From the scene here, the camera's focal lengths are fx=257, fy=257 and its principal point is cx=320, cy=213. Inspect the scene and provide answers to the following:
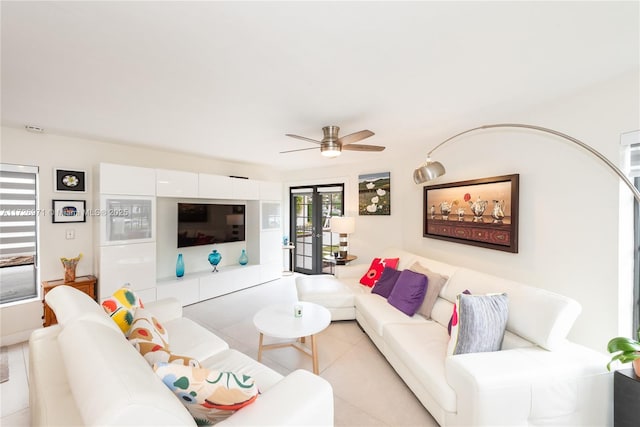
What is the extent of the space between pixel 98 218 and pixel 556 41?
455 cm

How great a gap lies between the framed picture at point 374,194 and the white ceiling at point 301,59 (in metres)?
1.77

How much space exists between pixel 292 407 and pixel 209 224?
3.83 metres

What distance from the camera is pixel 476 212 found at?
9.34 ft

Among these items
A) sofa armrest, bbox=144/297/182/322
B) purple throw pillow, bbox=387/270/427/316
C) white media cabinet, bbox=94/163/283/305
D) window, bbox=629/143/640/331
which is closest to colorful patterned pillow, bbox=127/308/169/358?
sofa armrest, bbox=144/297/182/322

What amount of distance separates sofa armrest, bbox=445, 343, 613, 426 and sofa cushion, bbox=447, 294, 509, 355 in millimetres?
109

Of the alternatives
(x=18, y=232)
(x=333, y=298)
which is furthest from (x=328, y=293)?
(x=18, y=232)

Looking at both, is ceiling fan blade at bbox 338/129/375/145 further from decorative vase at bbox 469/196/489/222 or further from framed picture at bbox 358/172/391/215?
framed picture at bbox 358/172/391/215

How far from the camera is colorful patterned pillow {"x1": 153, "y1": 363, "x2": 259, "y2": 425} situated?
3.43 ft

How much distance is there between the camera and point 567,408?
4.83 ft

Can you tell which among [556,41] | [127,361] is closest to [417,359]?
[127,361]

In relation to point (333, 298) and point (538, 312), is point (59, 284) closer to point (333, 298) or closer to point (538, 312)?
point (333, 298)

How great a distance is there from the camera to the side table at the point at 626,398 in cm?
139

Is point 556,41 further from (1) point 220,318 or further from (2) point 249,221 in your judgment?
(2) point 249,221

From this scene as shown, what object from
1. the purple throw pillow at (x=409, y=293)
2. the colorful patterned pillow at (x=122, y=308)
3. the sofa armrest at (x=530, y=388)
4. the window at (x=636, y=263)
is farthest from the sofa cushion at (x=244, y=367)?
the window at (x=636, y=263)
